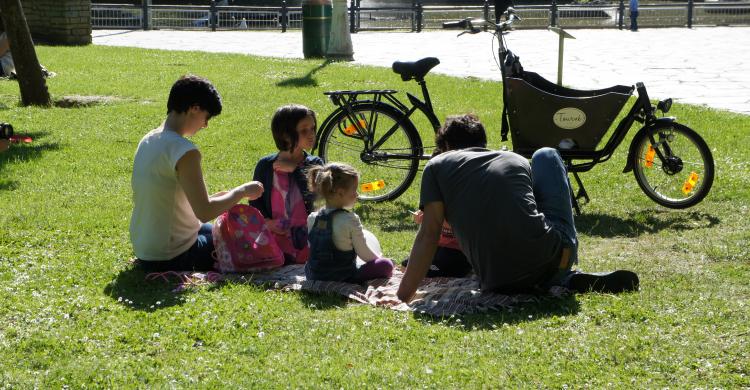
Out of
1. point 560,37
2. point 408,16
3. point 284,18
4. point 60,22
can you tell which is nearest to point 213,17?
point 284,18

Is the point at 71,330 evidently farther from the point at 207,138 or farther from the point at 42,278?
the point at 207,138

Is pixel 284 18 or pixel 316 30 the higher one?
pixel 284 18

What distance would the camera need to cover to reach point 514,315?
508 centimetres

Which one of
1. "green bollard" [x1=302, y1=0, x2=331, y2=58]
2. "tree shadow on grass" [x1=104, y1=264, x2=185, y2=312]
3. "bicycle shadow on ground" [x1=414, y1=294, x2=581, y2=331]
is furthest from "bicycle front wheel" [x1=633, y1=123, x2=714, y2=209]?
"green bollard" [x1=302, y1=0, x2=331, y2=58]

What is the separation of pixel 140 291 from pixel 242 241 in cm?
64

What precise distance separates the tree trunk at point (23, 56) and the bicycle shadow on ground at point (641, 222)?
8224 millimetres

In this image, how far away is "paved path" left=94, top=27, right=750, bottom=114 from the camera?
16031 mm

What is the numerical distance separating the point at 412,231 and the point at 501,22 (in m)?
2.34

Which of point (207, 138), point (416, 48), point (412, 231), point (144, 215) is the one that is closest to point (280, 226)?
point (144, 215)

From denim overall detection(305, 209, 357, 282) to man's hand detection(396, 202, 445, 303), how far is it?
53 cm

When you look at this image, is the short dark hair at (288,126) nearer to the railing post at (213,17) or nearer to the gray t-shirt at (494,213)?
the gray t-shirt at (494,213)

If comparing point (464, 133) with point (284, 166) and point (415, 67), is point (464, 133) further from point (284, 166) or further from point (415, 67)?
point (415, 67)

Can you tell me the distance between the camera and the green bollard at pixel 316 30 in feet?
65.3

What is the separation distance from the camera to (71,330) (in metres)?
4.87
